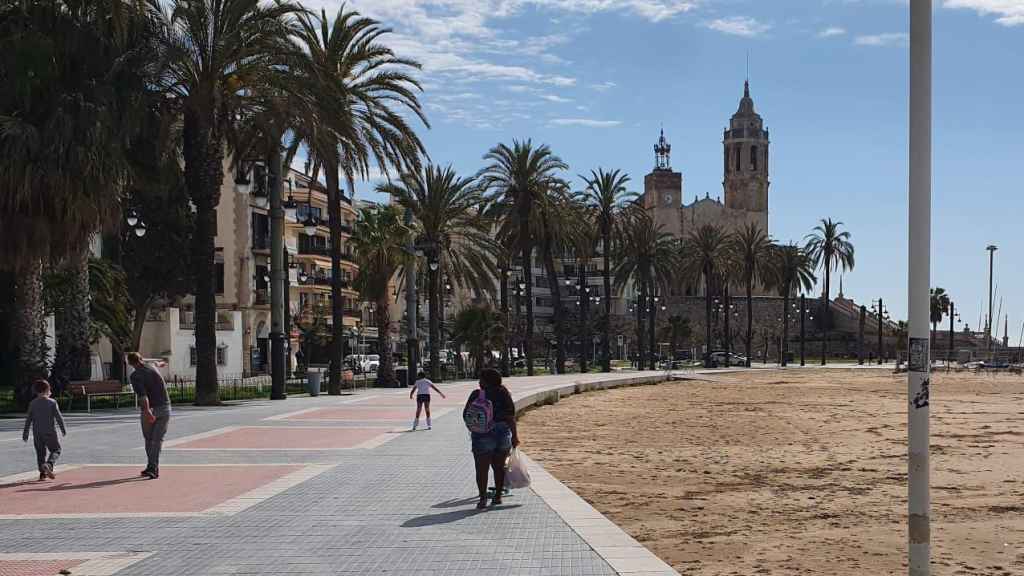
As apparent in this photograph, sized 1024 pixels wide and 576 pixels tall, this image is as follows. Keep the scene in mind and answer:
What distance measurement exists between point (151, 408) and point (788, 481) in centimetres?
915

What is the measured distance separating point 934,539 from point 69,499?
917 cm

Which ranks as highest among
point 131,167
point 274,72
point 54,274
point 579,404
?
point 274,72

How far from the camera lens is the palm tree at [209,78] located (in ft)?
88.4

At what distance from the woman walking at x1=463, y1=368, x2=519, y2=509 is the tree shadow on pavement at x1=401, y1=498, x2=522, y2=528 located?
0.29 meters

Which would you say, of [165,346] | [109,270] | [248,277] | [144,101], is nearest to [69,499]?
[144,101]

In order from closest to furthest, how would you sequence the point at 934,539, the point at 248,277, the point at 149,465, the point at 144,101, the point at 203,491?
1. the point at 934,539
2. the point at 203,491
3. the point at 149,465
4. the point at 144,101
5. the point at 248,277

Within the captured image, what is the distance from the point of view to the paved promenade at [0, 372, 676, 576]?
8344mm

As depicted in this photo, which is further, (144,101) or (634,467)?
(144,101)

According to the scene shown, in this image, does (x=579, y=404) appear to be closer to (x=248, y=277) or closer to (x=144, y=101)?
(x=144, y=101)

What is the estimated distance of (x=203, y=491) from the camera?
1236cm

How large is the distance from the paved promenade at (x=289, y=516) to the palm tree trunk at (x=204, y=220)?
378 inches

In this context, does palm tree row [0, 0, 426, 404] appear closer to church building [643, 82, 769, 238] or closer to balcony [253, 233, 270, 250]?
balcony [253, 233, 270, 250]

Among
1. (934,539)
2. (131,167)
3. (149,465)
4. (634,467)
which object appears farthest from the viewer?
(131,167)

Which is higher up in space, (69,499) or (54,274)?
(54,274)
